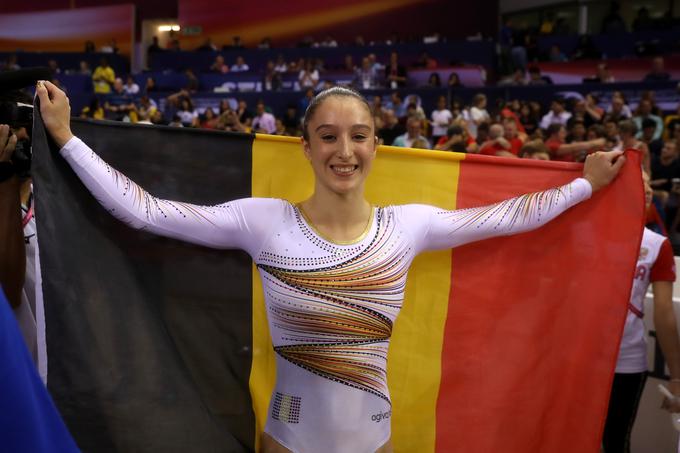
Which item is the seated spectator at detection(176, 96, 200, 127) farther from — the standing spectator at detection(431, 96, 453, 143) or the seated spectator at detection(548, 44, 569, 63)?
the seated spectator at detection(548, 44, 569, 63)

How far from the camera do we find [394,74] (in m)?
17.7

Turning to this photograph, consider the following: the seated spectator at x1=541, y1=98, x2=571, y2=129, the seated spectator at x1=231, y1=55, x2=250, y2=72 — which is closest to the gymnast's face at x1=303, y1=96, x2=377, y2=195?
the seated spectator at x1=541, y1=98, x2=571, y2=129

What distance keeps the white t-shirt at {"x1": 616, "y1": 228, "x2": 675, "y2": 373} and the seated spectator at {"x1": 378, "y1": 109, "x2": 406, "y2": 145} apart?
7.13m

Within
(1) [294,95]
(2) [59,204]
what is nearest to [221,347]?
(2) [59,204]

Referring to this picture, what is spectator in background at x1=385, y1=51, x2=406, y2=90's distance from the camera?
17.5m

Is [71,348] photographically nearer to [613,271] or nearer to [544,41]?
[613,271]

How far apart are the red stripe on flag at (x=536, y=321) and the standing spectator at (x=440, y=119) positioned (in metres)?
10.0

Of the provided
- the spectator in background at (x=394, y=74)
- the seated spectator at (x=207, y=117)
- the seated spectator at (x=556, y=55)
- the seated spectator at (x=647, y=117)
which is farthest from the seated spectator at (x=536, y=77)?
the seated spectator at (x=207, y=117)

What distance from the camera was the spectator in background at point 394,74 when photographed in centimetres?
1745

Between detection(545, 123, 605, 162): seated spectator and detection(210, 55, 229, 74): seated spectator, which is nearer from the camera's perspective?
detection(545, 123, 605, 162): seated spectator

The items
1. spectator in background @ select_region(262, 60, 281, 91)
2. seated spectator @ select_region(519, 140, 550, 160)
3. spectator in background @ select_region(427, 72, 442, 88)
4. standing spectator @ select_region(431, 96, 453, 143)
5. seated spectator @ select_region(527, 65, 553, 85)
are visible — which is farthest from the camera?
spectator in background @ select_region(262, 60, 281, 91)

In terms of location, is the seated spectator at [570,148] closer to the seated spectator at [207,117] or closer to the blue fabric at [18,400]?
the blue fabric at [18,400]

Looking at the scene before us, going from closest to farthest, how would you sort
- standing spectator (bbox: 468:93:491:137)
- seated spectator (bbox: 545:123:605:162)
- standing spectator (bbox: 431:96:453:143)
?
seated spectator (bbox: 545:123:605:162) < standing spectator (bbox: 468:93:491:137) < standing spectator (bbox: 431:96:453:143)

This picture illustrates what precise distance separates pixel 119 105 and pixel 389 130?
8.65 m
